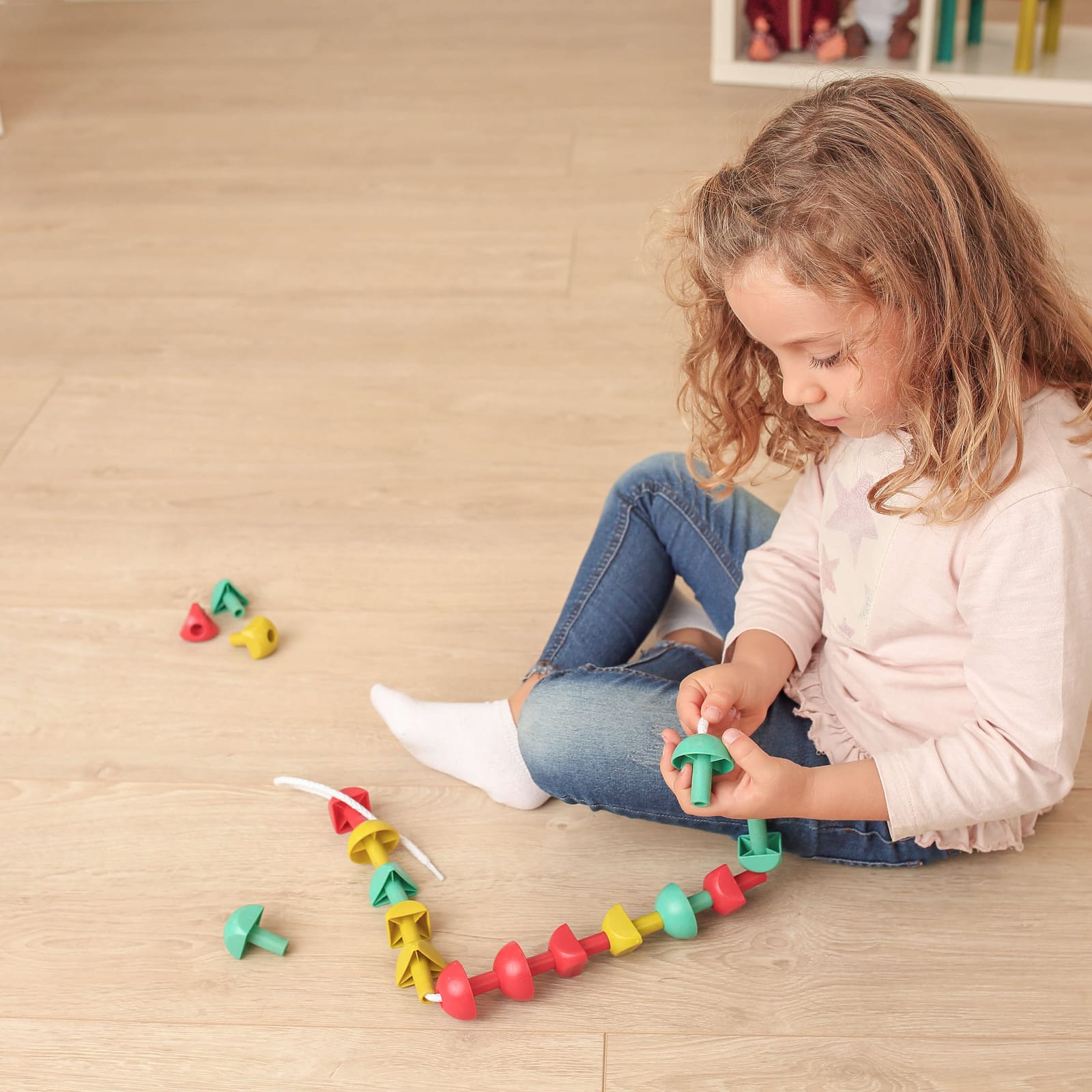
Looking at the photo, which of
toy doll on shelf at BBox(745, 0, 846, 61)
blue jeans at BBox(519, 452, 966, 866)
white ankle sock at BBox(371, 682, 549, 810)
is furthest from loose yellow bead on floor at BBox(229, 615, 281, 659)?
toy doll on shelf at BBox(745, 0, 846, 61)

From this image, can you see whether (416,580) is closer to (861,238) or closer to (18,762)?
(18,762)

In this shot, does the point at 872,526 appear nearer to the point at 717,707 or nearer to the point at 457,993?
the point at 717,707

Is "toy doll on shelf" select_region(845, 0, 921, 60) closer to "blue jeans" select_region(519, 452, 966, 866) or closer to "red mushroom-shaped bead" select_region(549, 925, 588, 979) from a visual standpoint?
"blue jeans" select_region(519, 452, 966, 866)

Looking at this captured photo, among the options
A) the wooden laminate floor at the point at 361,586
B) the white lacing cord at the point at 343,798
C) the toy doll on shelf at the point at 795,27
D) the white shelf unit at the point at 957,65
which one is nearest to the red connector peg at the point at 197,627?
the wooden laminate floor at the point at 361,586

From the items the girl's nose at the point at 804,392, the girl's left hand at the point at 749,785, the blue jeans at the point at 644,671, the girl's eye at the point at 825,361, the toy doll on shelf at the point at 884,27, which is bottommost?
the blue jeans at the point at 644,671

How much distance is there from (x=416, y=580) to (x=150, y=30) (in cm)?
202

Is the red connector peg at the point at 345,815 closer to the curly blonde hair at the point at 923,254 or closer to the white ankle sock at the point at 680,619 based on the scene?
the white ankle sock at the point at 680,619

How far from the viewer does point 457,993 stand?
0.87 m

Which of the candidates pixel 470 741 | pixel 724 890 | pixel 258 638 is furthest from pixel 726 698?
pixel 258 638

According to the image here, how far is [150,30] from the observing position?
2.79 m

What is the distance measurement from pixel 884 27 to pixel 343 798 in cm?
198

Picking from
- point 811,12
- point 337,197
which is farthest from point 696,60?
A: point 337,197

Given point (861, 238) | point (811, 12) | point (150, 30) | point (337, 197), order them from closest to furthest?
1. point (861, 238)
2. point (337, 197)
3. point (811, 12)
4. point (150, 30)

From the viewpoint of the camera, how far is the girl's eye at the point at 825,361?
2.49 feet
